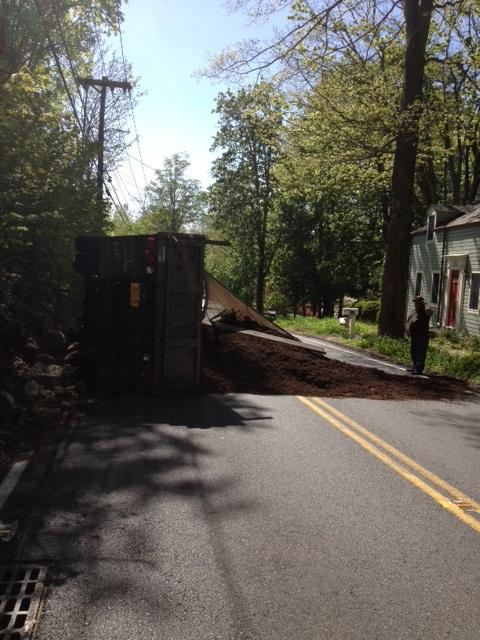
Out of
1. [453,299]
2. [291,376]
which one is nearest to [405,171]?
[453,299]

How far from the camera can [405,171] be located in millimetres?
19641

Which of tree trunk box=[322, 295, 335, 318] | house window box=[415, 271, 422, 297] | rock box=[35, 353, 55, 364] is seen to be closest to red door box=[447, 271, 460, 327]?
house window box=[415, 271, 422, 297]

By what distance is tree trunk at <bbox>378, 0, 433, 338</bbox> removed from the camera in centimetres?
1898

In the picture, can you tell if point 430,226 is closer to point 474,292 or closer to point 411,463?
point 474,292

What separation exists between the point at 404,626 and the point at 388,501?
6.48ft

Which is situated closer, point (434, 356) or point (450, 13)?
point (434, 356)

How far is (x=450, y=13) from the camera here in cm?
2003

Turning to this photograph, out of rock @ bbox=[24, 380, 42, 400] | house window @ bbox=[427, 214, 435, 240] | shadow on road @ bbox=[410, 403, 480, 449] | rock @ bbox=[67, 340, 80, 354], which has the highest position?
house window @ bbox=[427, 214, 435, 240]

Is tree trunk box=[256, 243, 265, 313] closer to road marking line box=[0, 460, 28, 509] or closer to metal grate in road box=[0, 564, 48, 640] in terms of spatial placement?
road marking line box=[0, 460, 28, 509]

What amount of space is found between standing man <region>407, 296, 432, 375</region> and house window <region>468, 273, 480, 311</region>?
12.7 meters

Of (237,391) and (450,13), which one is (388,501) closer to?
(237,391)

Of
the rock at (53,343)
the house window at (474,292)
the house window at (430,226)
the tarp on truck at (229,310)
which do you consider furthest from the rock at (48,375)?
the house window at (430,226)

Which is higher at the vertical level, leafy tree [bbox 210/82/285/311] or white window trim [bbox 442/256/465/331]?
leafy tree [bbox 210/82/285/311]

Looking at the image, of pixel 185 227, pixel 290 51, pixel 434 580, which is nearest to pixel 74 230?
pixel 290 51
